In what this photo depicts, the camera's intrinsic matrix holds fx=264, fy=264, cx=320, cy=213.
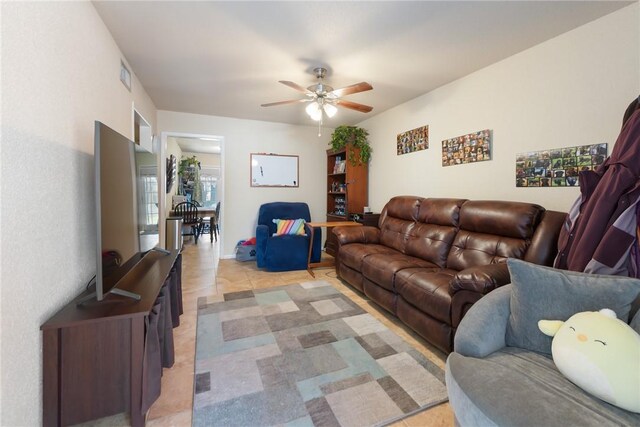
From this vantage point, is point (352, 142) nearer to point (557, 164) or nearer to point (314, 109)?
A: point (314, 109)

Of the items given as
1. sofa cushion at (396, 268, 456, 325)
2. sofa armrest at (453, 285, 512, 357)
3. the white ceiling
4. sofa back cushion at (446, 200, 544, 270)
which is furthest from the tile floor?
the white ceiling

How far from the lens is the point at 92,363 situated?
4.08 feet

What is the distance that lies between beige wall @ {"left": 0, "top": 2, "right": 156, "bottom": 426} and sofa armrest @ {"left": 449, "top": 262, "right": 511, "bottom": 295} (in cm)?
219

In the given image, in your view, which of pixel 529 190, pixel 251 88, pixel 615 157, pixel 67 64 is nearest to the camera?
pixel 67 64

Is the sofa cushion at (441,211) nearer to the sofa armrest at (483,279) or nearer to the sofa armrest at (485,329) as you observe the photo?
the sofa armrest at (483,279)

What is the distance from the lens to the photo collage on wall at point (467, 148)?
2.70 meters

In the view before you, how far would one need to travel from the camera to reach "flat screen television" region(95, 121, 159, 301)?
1303 mm

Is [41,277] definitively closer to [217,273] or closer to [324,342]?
[324,342]

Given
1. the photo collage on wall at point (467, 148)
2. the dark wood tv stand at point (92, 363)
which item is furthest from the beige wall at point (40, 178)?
the photo collage on wall at point (467, 148)

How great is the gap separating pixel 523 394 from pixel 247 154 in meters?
4.54

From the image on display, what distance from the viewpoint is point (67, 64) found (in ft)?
4.75

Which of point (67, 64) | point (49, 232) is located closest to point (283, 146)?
point (67, 64)

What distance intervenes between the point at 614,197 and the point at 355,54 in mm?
2110

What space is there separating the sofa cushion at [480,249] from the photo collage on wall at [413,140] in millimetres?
1425
